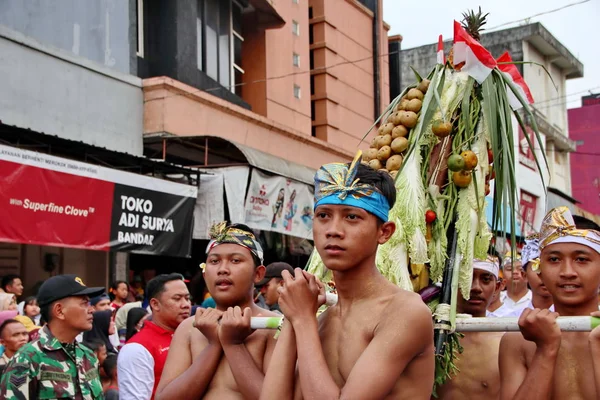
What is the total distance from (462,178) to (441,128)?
27 centimetres

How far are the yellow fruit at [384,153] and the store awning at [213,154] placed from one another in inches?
399

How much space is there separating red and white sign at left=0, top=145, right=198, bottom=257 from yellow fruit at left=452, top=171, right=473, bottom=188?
24.7 feet

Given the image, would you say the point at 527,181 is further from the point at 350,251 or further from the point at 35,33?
the point at 350,251

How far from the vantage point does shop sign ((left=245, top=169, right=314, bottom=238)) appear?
1469 cm

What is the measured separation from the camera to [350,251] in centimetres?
289

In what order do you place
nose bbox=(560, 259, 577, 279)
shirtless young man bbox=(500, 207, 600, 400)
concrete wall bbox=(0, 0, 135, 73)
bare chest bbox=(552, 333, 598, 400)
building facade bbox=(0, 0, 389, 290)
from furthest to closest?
concrete wall bbox=(0, 0, 135, 73) < building facade bbox=(0, 0, 389, 290) < nose bbox=(560, 259, 577, 279) < bare chest bbox=(552, 333, 598, 400) < shirtless young man bbox=(500, 207, 600, 400)

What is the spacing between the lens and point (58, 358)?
17.3 feet

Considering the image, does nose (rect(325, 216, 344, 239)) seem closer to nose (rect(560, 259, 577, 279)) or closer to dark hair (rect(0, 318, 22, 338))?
nose (rect(560, 259, 577, 279))

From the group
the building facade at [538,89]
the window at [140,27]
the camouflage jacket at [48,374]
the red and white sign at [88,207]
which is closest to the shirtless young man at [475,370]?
the camouflage jacket at [48,374]

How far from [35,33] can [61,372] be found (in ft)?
34.2

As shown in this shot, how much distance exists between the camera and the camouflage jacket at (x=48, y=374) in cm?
499

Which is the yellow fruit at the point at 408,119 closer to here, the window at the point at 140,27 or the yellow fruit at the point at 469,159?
the yellow fruit at the point at 469,159

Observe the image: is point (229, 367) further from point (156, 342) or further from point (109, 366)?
point (109, 366)

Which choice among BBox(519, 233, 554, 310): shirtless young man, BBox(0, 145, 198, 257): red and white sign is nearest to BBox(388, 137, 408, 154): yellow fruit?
BBox(519, 233, 554, 310): shirtless young man
